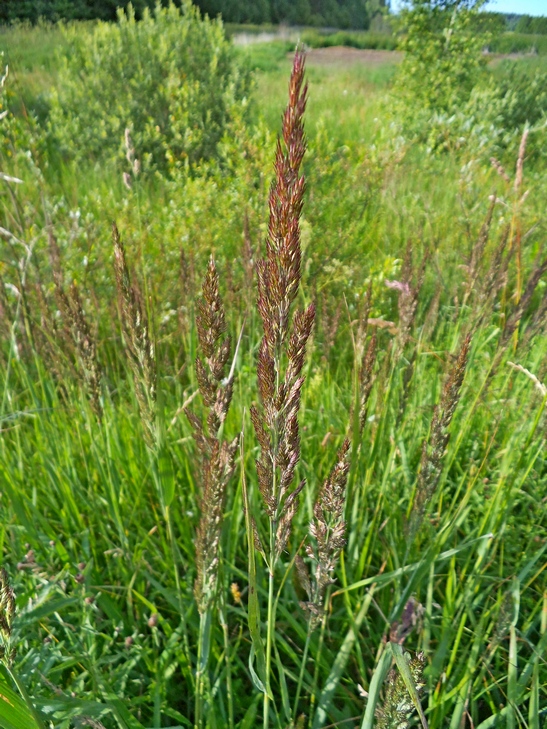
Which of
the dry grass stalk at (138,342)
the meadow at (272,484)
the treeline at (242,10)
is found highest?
the treeline at (242,10)

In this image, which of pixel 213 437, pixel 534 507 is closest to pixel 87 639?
pixel 213 437

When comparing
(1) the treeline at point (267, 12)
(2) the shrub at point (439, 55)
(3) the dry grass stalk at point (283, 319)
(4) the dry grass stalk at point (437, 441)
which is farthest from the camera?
(1) the treeline at point (267, 12)

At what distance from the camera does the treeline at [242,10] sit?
1433 centimetres

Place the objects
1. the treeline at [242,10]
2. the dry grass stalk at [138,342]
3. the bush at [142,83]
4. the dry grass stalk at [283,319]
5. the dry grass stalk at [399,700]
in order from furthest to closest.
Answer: the treeline at [242,10], the bush at [142,83], the dry grass stalk at [138,342], the dry grass stalk at [399,700], the dry grass stalk at [283,319]

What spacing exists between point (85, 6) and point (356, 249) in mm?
17873

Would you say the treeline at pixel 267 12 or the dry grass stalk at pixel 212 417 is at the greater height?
the treeline at pixel 267 12

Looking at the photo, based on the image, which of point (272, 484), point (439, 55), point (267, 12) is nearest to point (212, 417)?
point (272, 484)

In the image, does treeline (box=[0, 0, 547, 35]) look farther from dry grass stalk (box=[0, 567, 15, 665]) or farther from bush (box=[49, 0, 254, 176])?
dry grass stalk (box=[0, 567, 15, 665])

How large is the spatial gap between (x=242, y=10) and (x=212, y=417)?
81.0 feet

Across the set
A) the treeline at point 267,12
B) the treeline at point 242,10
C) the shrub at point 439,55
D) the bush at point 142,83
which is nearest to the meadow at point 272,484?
A: the bush at point 142,83

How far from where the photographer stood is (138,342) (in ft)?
2.80

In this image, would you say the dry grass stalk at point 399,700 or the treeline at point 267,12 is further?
the treeline at point 267,12

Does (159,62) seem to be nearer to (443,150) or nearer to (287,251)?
(443,150)

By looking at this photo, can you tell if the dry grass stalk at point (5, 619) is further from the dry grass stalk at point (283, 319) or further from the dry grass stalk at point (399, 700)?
the dry grass stalk at point (399, 700)
